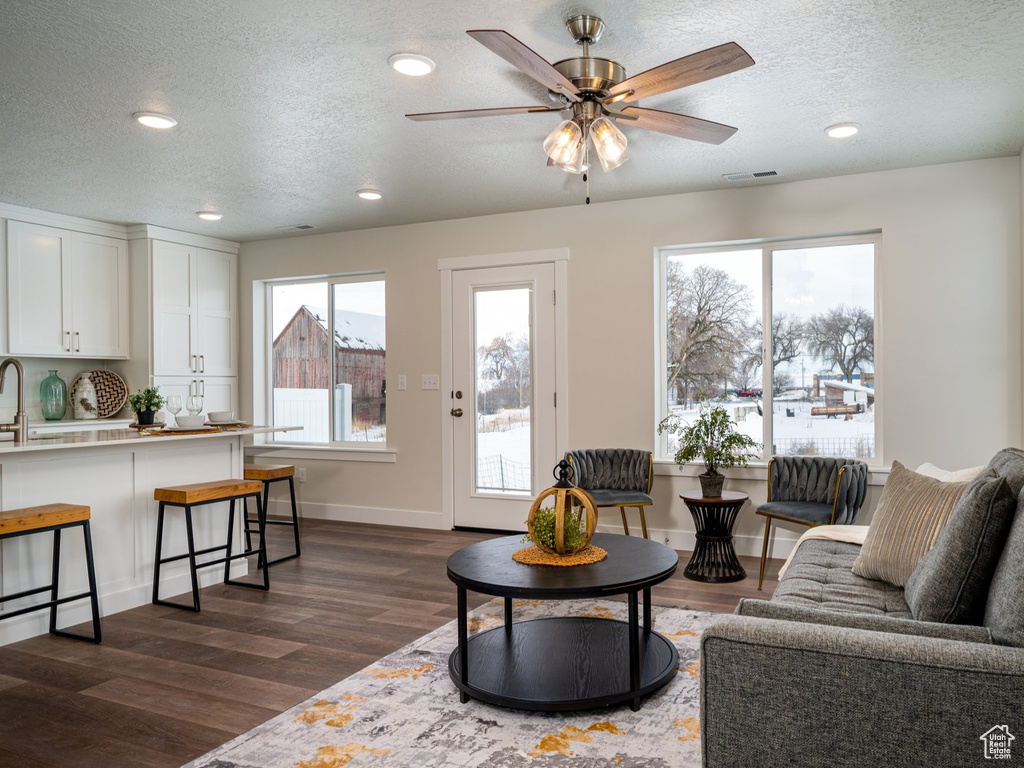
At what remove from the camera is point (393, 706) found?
2607 millimetres

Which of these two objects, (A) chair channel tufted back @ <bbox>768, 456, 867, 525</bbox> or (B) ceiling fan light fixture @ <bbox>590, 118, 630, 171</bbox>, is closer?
(B) ceiling fan light fixture @ <bbox>590, 118, 630, 171</bbox>

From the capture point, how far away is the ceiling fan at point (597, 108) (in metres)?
2.49

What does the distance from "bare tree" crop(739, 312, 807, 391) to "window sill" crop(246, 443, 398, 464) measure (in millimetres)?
2897

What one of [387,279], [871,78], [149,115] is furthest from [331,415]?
[871,78]

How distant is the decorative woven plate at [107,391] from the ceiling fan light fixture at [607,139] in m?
4.80

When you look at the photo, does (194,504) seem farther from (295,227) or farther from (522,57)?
(295,227)

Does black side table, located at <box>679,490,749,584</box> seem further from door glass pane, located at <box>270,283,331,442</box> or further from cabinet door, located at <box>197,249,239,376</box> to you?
cabinet door, located at <box>197,249,239,376</box>

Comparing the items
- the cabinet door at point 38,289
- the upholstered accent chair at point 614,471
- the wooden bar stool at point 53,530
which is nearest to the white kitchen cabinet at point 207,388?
the cabinet door at point 38,289

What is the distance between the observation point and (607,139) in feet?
9.29

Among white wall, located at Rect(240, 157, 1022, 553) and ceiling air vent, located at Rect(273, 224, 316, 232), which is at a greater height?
ceiling air vent, located at Rect(273, 224, 316, 232)

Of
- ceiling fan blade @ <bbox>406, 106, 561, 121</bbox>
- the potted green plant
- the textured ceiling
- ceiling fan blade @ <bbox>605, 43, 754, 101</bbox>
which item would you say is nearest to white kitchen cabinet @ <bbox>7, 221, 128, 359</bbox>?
the textured ceiling

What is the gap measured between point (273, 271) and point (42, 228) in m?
1.78

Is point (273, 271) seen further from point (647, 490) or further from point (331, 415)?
point (647, 490)

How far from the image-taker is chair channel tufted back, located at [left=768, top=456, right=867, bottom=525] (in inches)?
159
